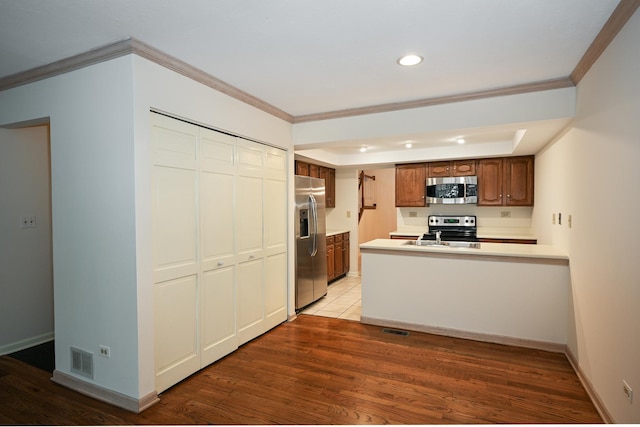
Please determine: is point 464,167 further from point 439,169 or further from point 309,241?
point 309,241

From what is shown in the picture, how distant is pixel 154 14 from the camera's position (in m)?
1.99

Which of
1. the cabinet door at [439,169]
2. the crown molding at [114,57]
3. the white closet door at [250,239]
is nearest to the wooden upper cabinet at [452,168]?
the cabinet door at [439,169]

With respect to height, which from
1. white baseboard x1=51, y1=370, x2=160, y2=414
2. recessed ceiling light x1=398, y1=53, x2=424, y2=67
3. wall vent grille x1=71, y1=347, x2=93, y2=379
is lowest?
white baseboard x1=51, y1=370, x2=160, y2=414

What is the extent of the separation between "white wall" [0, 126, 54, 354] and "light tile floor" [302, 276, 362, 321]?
112 inches

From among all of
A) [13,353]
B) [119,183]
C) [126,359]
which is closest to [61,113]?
[119,183]

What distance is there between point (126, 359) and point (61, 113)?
1.84m

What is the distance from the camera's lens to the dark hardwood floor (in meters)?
2.32

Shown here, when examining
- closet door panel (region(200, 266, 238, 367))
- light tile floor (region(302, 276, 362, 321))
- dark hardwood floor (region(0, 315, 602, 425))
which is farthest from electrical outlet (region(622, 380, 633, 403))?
closet door panel (region(200, 266, 238, 367))

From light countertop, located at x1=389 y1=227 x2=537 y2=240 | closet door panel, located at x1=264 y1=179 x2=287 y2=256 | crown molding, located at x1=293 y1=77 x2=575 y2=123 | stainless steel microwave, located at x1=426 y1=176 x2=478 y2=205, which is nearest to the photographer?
crown molding, located at x1=293 y1=77 x2=575 y2=123

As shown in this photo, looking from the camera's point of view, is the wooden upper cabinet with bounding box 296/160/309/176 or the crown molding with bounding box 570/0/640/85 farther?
the wooden upper cabinet with bounding box 296/160/309/176

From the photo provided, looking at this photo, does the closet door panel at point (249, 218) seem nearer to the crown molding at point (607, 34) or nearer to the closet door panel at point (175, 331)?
the closet door panel at point (175, 331)

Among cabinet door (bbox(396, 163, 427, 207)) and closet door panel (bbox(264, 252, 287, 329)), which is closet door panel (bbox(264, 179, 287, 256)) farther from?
cabinet door (bbox(396, 163, 427, 207))

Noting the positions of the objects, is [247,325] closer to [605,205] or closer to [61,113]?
[61,113]

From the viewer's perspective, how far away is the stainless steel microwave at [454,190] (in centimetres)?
574
